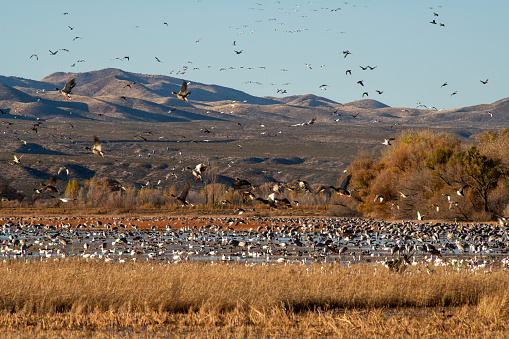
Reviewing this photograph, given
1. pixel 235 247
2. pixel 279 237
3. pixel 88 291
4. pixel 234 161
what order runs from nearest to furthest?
pixel 88 291, pixel 235 247, pixel 279 237, pixel 234 161

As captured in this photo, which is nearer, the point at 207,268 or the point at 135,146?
the point at 207,268

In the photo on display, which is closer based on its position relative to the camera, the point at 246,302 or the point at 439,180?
the point at 246,302

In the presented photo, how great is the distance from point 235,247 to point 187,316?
13826 millimetres

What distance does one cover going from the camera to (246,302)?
42.8ft

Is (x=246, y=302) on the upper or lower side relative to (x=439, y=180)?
lower

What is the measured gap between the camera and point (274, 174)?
4594 inches

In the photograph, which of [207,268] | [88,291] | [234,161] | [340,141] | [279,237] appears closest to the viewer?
[88,291]

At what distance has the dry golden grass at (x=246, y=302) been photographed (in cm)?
1132

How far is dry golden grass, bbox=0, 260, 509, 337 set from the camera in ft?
37.1

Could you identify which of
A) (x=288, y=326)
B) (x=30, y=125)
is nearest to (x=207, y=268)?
(x=288, y=326)

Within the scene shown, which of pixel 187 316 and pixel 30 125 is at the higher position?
pixel 30 125

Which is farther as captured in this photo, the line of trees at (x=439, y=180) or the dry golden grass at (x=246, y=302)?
the line of trees at (x=439, y=180)

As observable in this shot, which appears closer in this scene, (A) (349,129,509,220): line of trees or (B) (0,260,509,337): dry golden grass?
(B) (0,260,509,337): dry golden grass

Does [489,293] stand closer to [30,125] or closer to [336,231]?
[336,231]
